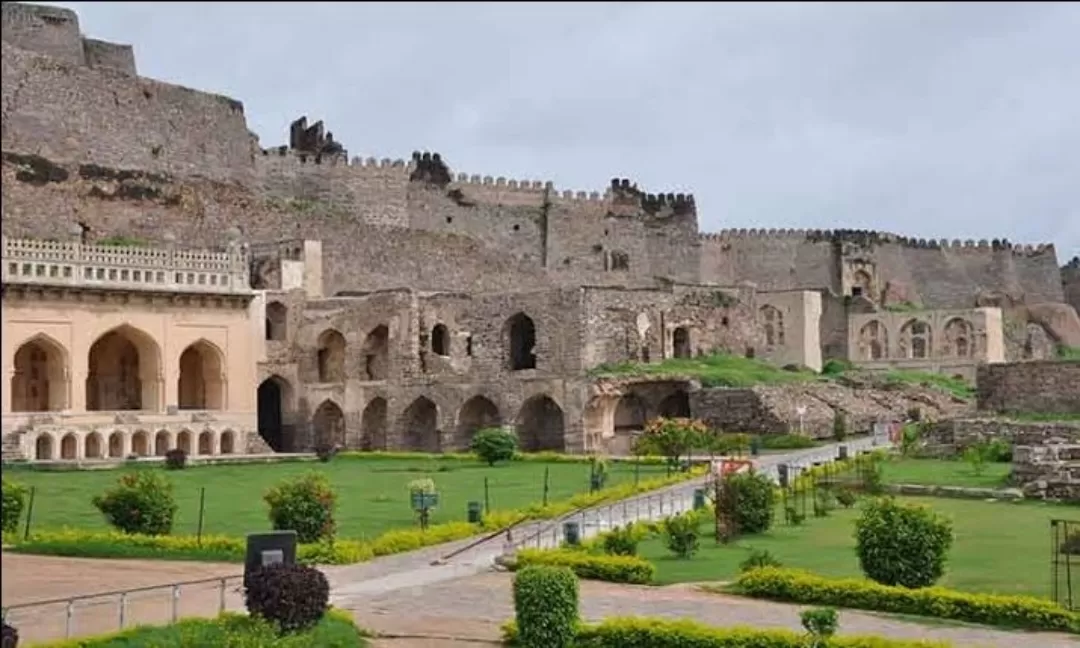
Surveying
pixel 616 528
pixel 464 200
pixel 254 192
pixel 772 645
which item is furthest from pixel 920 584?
pixel 464 200

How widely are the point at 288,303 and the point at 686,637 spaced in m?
32.8

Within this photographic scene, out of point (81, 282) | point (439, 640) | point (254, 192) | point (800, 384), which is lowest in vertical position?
point (439, 640)

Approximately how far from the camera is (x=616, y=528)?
17.6 meters

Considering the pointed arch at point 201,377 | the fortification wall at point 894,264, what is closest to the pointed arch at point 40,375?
the pointed arch at point 201,377

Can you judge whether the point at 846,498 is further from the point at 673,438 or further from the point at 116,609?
the point at 116,609

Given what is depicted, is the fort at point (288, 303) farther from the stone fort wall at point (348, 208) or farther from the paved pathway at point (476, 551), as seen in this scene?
the paved pathway at point (476, 551)

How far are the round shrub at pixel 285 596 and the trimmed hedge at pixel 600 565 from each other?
372 centimetres

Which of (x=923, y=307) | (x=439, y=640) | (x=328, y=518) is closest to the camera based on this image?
(x=439, y=640)

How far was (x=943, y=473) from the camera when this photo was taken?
84.8 feet

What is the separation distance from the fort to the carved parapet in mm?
62

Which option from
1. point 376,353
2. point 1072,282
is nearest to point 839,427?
point 376,353

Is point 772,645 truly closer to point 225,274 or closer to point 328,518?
point 328,518

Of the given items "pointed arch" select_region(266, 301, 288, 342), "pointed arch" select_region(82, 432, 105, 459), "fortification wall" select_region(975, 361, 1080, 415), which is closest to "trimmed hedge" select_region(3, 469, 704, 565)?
"pointed arch" select_region(82, 432, 105, 459)

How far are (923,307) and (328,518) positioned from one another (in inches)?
2098
